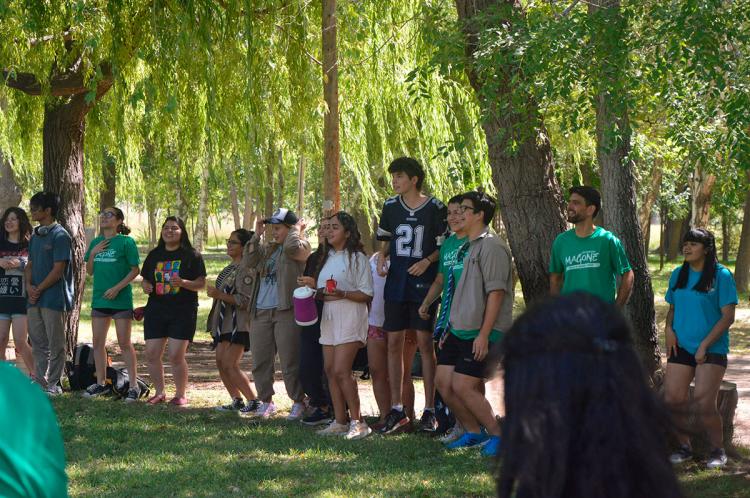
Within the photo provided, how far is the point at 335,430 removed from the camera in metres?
8.66

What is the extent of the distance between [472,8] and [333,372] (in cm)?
326

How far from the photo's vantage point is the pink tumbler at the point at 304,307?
872 cm

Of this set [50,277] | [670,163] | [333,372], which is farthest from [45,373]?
[670,163]

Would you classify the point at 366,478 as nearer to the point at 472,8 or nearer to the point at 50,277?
the point at 472,8

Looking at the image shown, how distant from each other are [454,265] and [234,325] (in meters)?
2.79

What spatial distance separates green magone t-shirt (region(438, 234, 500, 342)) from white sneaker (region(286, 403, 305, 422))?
2.05m

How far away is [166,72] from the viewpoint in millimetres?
10188

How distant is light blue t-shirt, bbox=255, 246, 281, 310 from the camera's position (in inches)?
378

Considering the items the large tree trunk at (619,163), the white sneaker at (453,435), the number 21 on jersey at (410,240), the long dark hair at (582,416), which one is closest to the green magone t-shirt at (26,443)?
the long dark hair at (582,416)

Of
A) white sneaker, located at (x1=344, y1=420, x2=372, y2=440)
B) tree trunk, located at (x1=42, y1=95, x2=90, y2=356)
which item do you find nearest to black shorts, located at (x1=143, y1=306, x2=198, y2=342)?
white sneaker, located at (x1=344, y1=420, x2=372, y2=440)

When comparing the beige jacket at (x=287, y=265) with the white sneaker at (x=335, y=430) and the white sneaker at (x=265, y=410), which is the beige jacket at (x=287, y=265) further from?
the white sneaker at (x=335, y=430)

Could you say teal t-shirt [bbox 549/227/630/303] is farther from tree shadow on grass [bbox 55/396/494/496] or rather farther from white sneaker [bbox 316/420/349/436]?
white sneaker [bbox 316/420/349/436]

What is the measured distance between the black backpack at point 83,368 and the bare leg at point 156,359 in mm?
1022

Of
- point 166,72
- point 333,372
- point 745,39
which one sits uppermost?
point 166,72
